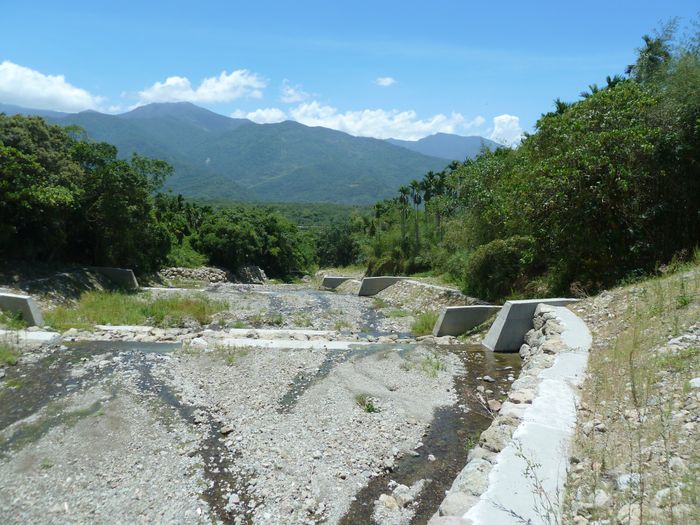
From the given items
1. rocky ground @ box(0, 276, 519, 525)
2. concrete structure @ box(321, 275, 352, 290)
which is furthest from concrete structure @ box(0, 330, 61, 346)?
concrete structure @ box(321, 275, 352, 290)

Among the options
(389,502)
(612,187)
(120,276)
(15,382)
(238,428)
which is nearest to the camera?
(389,502)

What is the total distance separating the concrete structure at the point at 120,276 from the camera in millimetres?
27564

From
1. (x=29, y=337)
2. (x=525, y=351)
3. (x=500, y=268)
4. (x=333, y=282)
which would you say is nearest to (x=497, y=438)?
(x=525, y=351)

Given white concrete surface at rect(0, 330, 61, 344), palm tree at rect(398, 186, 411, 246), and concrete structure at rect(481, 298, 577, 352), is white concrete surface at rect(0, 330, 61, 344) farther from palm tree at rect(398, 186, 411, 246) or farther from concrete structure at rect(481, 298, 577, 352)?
palm tree at rect(398, 186, 411, 246)

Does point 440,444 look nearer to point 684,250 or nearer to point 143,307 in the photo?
point 684,250

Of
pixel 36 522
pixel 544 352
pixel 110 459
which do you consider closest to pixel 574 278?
pixel 544 352

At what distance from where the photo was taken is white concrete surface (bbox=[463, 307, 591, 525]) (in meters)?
5.09

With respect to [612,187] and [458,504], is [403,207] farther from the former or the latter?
[458,504]

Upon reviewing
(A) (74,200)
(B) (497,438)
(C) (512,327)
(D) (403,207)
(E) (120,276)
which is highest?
(D) (403,207)

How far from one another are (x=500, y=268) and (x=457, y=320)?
4.52 meters

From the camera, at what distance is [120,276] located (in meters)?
28.5

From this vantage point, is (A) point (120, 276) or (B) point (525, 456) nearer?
(B) point (525, 456)

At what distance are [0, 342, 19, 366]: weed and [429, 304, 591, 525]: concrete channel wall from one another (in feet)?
38.4

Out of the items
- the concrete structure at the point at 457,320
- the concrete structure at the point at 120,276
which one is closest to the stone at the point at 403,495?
the concrete structure at the point at 457,320
